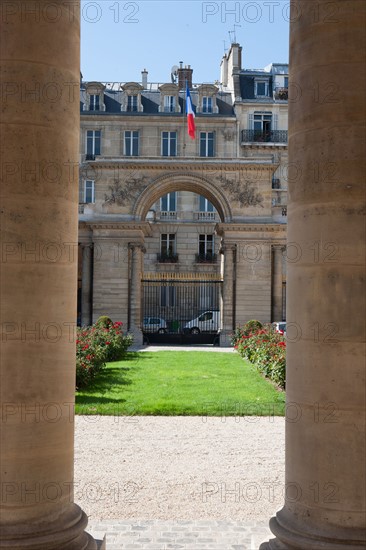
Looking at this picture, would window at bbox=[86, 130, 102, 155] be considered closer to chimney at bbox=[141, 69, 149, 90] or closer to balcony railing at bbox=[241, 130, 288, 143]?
chimney at bbox=[141, 69, 149, 90]

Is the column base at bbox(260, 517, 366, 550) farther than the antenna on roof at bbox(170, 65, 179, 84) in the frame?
No

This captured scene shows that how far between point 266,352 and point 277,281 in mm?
15671

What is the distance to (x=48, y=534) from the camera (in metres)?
4.75

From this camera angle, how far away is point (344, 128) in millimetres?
4723

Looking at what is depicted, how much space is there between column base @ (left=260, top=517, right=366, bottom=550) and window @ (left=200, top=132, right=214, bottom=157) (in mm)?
45361

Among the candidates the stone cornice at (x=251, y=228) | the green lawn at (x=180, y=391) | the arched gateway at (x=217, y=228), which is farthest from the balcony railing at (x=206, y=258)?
the green lawn at (x=180, y=391)

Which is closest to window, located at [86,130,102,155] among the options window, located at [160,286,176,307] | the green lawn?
window, located at [160,286,176,307]

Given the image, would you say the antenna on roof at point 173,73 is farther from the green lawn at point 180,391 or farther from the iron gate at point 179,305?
the green lawn at point 180,391

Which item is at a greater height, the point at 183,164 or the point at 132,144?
the point at 132,144

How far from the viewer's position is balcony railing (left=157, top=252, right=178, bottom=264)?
49750 mm

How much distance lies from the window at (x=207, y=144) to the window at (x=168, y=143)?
6.49ft

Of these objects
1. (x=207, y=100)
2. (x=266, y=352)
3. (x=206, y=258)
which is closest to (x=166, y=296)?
(x=206, y=258)

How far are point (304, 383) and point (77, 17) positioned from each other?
332 centimetres

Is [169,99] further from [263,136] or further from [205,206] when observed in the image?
[205,206]
